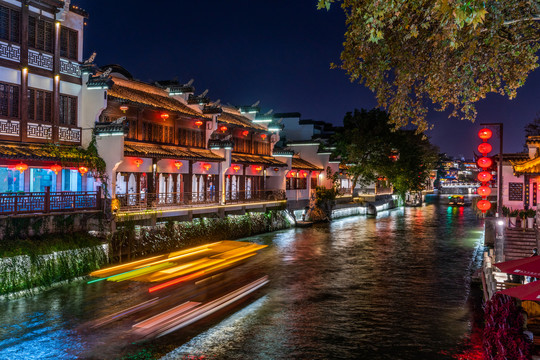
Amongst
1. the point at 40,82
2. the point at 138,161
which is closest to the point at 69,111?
the point at 40,82

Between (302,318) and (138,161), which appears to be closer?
(302,318)

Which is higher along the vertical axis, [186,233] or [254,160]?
[254,160]

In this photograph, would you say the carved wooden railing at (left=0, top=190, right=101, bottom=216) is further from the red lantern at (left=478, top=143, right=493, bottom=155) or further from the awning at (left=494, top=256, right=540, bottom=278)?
the red lantern at (left=478, top=143, right=493, bottom=155)

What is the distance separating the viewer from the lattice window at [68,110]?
23.6m

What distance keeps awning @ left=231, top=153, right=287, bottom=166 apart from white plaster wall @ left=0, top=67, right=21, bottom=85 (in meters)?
19.5

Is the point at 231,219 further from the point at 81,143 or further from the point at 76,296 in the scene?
the point at 76,296

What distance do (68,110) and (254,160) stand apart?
67.0 feet

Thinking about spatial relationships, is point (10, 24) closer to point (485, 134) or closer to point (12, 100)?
point (12, 100)

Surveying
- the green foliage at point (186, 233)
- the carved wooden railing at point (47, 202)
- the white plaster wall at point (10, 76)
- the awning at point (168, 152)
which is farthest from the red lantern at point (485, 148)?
the white plaster wall at point (10, 76)

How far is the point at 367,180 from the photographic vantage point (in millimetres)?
59344

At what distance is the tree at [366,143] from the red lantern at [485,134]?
116 feet

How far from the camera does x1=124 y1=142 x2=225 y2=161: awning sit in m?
27.6

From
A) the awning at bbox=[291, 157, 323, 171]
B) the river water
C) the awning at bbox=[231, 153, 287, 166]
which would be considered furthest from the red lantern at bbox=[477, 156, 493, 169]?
the awning at bbox=[291, 157, 323, 171]

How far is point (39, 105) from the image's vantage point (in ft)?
73.4
